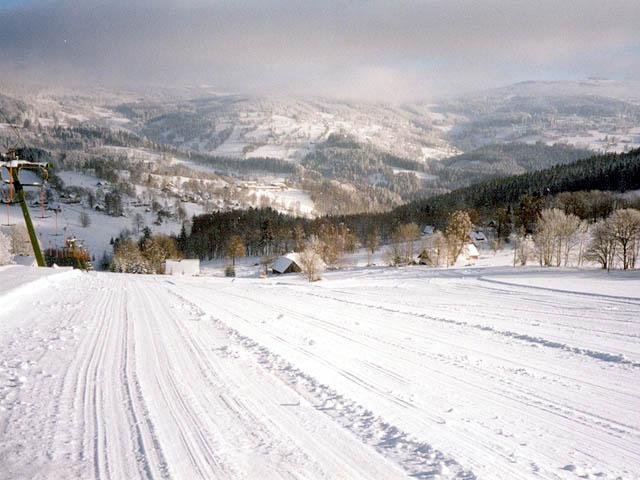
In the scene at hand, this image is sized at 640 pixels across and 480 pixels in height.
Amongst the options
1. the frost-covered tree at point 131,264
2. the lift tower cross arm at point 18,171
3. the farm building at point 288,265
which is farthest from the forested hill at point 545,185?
the lift tower cross arm at point 18,171

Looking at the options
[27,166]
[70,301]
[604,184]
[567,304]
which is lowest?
[567,304]

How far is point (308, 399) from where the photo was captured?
624 cm

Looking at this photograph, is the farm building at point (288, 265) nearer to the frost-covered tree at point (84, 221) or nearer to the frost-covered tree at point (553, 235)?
the frost-covered tree at point (553, 235)

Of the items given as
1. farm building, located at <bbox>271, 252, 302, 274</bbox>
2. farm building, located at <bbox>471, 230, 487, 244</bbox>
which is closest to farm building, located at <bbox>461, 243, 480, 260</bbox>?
farm building, located at <bbox>471, 230, 487, 244</bbox>

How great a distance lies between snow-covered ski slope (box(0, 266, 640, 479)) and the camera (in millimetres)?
4520

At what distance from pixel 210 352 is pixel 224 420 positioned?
3.22m

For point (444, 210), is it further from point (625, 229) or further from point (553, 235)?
point (625, 229)

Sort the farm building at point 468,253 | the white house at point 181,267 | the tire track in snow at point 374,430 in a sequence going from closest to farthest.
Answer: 1. the tire track in snow at point 374,430
2. the farm building at point 468,253
3. the white house at point 181,267

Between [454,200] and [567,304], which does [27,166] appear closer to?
[567,304]

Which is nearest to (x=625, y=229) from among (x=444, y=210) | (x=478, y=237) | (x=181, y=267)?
(x=478, y=237)

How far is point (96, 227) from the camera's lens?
488ft

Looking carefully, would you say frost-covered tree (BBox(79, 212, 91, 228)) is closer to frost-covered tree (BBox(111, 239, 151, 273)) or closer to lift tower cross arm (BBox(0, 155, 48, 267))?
frost-covered tree (BBox(111, 239, 151, 273))

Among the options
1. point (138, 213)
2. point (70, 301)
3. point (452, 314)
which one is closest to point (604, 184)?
point (452, 314)

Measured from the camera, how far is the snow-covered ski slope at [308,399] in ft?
14.8
